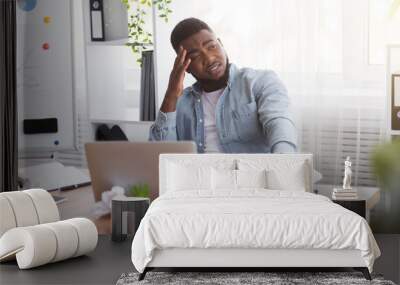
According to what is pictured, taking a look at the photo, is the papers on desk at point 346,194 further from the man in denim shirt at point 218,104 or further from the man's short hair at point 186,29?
the man's short hair at point 186,29

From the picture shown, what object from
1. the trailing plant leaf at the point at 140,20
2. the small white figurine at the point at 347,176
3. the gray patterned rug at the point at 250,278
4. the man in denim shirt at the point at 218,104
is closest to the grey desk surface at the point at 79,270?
the gray patterned rug at the point at 250,278

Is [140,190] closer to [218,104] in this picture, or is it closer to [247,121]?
[218,104]

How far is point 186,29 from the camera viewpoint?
7770mm

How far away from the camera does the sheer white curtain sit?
24.7ft

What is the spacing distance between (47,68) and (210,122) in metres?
1.79

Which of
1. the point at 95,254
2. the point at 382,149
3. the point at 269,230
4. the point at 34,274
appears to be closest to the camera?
the point at 269,230

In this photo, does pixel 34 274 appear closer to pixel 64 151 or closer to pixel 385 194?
pixel 64 151

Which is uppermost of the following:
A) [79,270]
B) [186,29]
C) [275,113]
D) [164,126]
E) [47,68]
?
[186,29]

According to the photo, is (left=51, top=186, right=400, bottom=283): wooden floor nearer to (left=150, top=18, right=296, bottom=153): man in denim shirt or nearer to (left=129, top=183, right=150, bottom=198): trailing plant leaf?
(left=129, top=183, right=150, bottom=198): trailing plant leaf

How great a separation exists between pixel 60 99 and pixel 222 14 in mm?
1876

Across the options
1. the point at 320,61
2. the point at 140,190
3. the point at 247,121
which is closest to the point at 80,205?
the point at 140,190

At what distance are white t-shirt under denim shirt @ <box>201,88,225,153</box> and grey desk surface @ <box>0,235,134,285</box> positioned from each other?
161 cm

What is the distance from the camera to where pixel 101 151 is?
7.75 metres

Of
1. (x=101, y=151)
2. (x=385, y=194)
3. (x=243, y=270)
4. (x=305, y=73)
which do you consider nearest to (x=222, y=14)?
(x=305, y=73)
